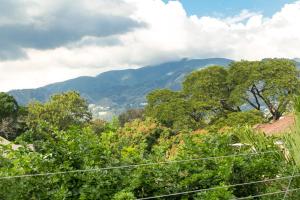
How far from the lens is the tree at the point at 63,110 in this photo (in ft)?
157

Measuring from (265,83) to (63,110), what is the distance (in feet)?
71.3

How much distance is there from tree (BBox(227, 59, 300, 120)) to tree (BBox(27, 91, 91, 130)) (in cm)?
1838

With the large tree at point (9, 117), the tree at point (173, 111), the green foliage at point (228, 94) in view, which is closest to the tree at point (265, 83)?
the green foliage at point (228, 94)

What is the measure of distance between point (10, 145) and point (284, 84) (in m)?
30.0

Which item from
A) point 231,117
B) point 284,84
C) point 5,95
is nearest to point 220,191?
point 231,117

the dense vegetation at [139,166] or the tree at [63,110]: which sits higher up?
the dense vegetation at [139,166]

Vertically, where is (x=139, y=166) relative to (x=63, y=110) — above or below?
above

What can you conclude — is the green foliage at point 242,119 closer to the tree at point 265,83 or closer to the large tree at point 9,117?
the tree at point 265,83

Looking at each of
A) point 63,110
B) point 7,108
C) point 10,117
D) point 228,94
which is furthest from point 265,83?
point 7,108

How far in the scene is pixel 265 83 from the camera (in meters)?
35.0

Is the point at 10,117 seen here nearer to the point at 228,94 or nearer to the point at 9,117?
the point at 9,117

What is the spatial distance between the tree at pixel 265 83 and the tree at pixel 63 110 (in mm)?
18377

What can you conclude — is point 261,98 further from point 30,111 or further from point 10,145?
point 10,145

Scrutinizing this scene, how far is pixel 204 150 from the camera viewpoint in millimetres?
6035
